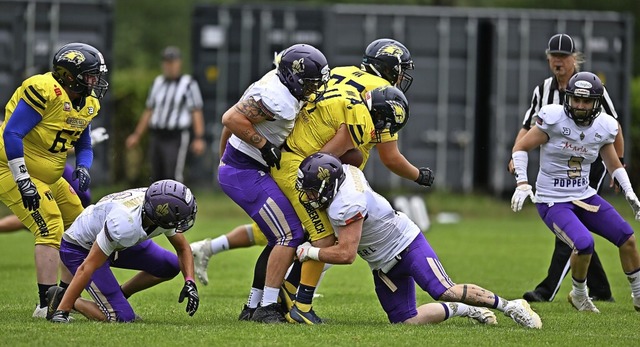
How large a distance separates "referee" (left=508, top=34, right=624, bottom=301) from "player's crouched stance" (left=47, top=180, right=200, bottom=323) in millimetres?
2993

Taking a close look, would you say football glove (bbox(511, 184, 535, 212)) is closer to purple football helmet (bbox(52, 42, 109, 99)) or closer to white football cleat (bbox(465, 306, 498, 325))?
white football cleat (bbox(465, 306, 498, 325))

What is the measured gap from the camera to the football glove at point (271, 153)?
7.22 meters

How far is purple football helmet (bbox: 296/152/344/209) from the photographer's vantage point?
22.3 ft

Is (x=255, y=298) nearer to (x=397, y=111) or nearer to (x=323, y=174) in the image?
(x=323, y=174)

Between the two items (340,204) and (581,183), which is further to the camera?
(581,183)

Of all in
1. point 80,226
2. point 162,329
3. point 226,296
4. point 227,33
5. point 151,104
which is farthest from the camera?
point 227,33

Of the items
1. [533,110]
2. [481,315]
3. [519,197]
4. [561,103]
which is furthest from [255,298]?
[561,103]

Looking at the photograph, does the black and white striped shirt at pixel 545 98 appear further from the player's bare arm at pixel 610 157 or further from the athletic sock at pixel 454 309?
the athletic sock at pixel 454 309

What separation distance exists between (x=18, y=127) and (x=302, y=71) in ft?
6.08

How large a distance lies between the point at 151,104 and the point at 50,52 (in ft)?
10.1

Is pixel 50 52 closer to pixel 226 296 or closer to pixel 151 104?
pixel 151 104

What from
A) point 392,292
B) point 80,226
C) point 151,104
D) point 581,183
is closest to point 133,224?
point 80,226

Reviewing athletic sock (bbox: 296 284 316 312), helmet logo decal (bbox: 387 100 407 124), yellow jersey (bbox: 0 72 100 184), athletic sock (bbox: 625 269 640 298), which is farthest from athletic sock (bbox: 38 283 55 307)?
athletic sock (bbox: 625 269 640 298)

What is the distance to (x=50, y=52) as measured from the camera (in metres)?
16.1
